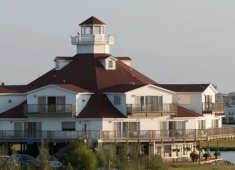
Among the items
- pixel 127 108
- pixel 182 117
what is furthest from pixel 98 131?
pixel 182 117

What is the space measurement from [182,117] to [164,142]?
3.42 m

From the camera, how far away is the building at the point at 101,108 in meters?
73.2

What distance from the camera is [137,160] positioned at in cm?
5584

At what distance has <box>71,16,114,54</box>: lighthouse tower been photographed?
80.0 meters

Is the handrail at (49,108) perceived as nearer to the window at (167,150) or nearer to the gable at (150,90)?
the gable at (150,90)

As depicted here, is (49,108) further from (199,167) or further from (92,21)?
(199,167)

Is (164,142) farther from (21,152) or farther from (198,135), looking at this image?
(21,152)

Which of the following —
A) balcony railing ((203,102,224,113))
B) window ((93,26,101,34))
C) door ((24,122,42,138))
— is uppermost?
window ((93,26,101,34))

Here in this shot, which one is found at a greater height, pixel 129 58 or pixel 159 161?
pixel 129 58

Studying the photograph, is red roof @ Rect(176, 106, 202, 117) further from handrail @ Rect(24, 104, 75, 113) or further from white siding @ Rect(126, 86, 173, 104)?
handrail @ Rect(24, 104, 75, 113)

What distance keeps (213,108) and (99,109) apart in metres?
11.6

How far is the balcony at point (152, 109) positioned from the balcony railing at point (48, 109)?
423 cm

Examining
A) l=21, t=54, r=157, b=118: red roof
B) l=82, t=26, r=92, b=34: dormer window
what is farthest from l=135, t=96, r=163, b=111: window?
l=82, t=26, r=92, b=34: dormer window

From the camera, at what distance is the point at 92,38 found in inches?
3147
